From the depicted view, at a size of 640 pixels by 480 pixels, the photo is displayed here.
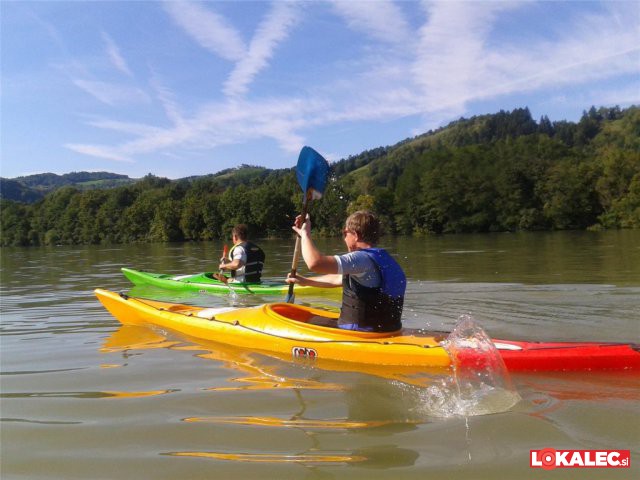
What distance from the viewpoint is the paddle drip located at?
3557mm

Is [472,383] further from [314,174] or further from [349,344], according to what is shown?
[314,174]

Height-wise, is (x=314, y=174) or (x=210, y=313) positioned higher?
(x=314, y=174)

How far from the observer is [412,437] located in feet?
10.1

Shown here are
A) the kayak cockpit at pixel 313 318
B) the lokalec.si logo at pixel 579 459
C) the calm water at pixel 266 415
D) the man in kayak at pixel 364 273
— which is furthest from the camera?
the kayak cockpit at pixel 313 318

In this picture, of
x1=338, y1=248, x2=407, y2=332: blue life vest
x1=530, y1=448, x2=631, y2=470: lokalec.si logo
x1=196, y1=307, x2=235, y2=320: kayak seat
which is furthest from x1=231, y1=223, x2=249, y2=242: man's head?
x1=530, y1=448, x2=631, y2=470: lokalec.si logo

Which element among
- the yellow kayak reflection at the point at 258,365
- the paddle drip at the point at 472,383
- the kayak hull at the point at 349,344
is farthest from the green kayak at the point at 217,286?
the paddle drip at the point at 472,383

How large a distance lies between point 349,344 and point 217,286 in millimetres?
6181

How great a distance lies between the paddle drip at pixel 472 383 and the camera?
3.56 m

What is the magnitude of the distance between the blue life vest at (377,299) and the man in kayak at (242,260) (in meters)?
5.14

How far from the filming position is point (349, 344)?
16.1ft

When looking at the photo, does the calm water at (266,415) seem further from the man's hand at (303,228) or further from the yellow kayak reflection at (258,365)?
the man's hand at (303,228)

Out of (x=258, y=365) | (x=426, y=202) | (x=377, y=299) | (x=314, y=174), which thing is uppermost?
(x=426, y=202)

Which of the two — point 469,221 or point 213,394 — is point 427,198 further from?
point 213,394

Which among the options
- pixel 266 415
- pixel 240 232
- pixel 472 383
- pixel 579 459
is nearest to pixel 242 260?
pixel 240 232
